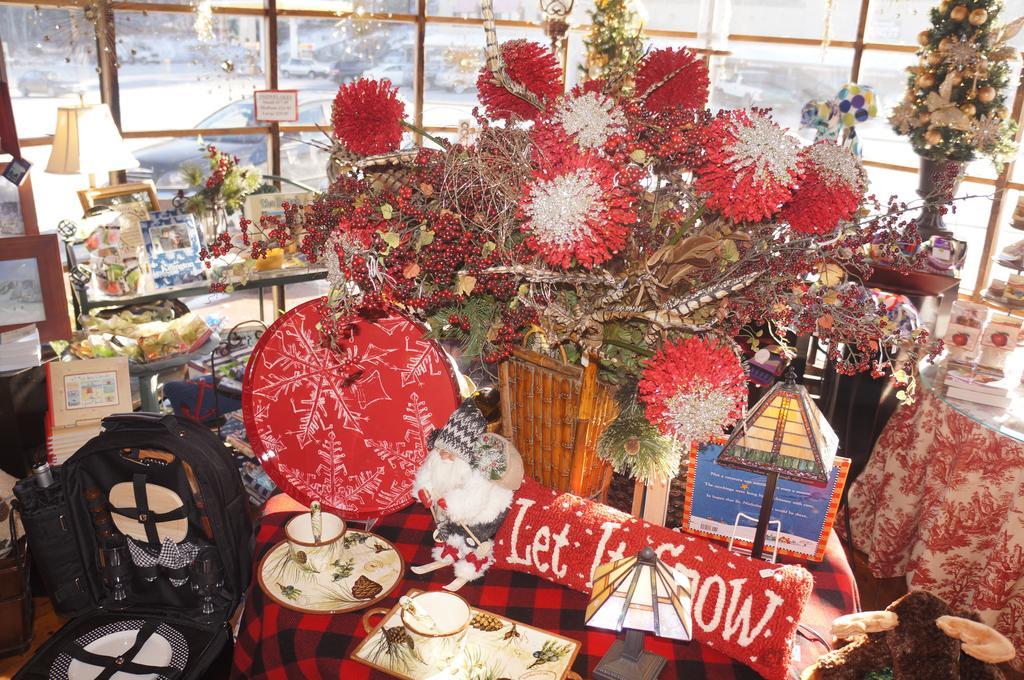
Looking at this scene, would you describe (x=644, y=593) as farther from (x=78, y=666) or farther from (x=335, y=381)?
(x=78, y=666)

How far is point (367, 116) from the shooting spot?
1353 millimetres

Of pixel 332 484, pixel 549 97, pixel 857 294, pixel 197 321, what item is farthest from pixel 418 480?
pixel 197 321

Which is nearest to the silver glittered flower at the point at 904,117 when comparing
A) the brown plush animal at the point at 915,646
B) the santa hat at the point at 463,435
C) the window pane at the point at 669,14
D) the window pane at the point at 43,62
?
the window pane at the point at 669,14

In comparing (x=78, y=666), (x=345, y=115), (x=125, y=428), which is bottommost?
(x=78, y=666)

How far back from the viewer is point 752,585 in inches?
50.9

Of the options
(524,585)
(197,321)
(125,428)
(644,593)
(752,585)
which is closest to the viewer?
(644,593)

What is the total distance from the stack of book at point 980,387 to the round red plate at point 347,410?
1.61 meters

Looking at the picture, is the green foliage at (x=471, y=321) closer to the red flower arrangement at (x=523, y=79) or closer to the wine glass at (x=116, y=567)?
the red flower arrangement at (x=523, y=79)

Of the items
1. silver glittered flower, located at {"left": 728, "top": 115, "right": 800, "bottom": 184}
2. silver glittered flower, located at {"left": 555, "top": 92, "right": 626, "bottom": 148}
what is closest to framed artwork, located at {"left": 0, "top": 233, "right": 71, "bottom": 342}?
silver glittered flower, located at {"left": 555, "top": 92, "right": 626, "bottom": 148}

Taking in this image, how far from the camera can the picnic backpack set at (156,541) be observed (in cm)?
171

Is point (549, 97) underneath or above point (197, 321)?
above

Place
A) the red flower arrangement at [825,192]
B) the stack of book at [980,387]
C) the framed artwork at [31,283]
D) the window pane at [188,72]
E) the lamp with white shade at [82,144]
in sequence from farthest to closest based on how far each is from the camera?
the window pane at [188,72] < the lamp with white shade at [82,144] < the framed artwork at [31,283] < the stack of book at [980,387] < the red flower arrangement at [825,192]

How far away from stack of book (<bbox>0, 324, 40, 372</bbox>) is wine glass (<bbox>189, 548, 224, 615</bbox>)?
111cm

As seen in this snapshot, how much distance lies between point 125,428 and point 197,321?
1.09 meters
